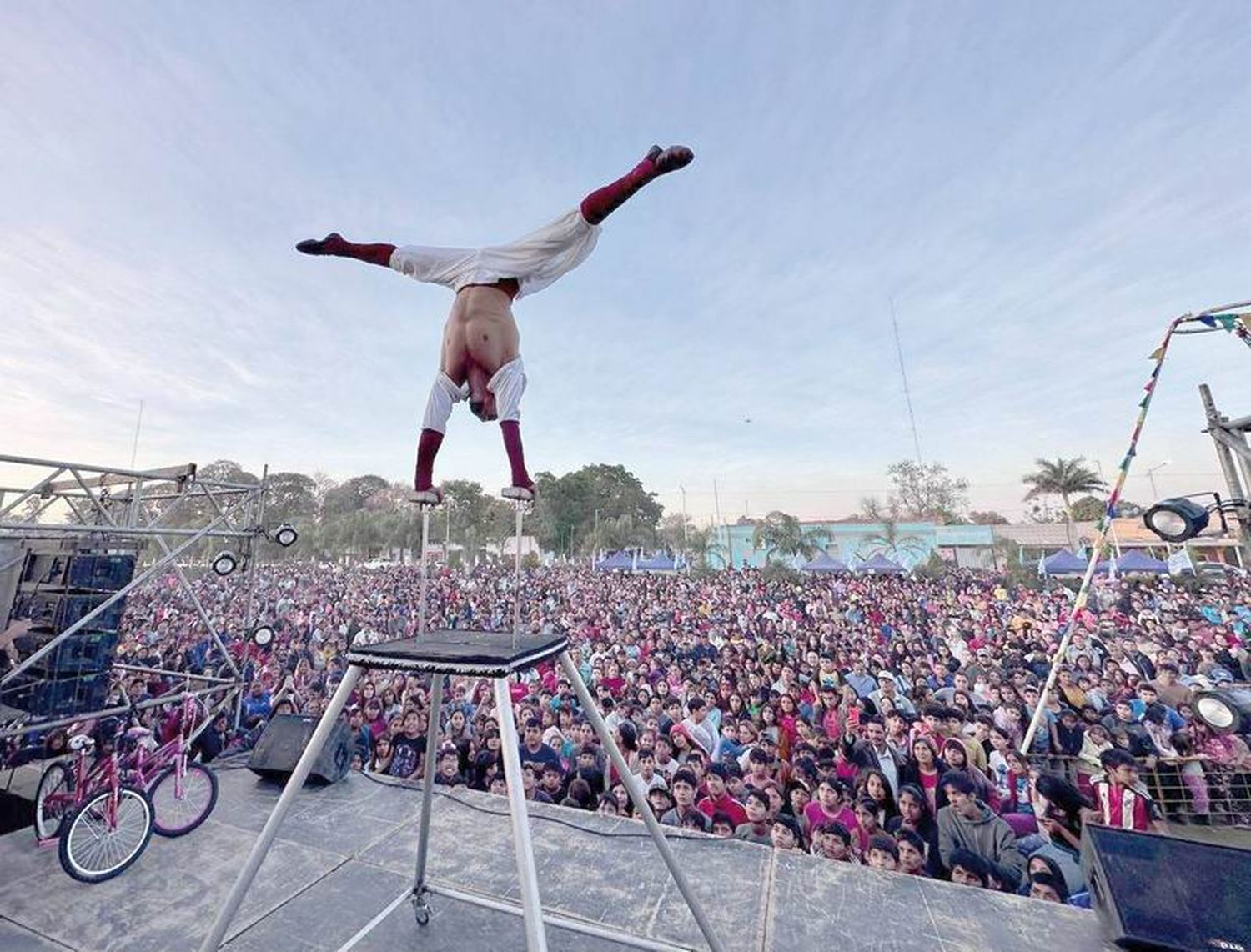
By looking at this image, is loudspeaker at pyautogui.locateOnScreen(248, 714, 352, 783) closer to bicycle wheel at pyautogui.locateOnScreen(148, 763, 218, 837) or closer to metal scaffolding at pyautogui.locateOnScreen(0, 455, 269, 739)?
bicycle wheel at pyautogui.locateOnScreen(148, 763, 218, 837)

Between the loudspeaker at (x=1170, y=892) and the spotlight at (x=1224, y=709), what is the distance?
4.87 metres

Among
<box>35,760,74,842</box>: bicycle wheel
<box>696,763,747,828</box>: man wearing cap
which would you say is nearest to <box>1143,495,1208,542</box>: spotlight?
<box>696,763,747,828</box>: man wearing cap

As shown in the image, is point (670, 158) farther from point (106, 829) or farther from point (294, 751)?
point (106, 829)

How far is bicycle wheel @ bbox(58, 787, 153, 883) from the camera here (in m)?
2.95

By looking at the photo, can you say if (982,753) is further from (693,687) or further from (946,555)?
(946,555)

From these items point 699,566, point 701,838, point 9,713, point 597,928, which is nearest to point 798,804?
point 701,838

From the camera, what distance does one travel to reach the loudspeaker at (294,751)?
3912mm

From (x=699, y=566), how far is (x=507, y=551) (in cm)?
2640

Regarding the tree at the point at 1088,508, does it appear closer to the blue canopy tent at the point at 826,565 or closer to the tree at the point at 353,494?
the blue canopy tent at the point at 826,565

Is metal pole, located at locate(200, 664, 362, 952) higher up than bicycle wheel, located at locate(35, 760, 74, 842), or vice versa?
metal pole, located at locate(200, 664, 362, 952)

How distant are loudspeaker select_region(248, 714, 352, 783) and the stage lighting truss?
7337mm

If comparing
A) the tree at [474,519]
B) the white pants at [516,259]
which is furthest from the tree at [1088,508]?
the white pants at [516,259]

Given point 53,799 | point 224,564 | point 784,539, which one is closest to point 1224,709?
point 53,799

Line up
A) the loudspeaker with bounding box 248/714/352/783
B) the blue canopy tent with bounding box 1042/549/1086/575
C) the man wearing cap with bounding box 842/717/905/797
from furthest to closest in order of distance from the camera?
the blue canopy tent with bounding box 1042/549/1086/575
the man wearing cap with bounding box 842/717/905/797
the loudspeaker with bounding box 248/714/352/783
